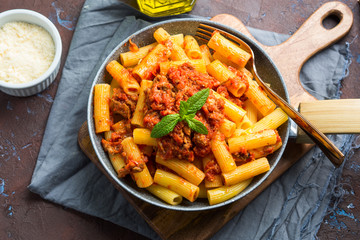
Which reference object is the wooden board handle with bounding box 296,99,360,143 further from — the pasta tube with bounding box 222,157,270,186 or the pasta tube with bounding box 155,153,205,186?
the pasta tube with bounding box 155,153,205,186

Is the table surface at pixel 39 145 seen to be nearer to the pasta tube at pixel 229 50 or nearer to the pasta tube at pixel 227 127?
the pasta tube at pixel 229 50

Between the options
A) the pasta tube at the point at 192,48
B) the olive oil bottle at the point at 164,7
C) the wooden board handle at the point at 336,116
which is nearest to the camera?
the wooden board handle at the point at 336,116

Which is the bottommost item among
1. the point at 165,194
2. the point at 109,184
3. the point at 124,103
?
the point at 109,184

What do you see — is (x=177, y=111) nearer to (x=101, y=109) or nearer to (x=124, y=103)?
(x=124, y=103)

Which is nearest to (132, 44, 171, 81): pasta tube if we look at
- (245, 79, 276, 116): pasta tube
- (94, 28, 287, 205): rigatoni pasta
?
(94, 28, 287, 205): rigatoni pasta

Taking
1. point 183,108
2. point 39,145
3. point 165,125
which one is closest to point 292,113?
point 183,108

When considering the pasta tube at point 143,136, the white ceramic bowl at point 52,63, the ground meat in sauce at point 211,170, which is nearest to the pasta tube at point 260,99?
the ground meat in sauce at point 211,170
